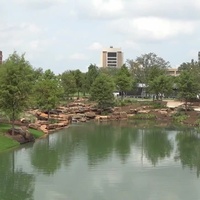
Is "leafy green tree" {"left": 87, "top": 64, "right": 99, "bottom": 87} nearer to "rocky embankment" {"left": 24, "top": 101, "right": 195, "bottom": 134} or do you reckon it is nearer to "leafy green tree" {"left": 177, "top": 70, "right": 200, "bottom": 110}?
"rocky embankment" {"left": 24, "top": 101, "right": 195, "bottom": 134}

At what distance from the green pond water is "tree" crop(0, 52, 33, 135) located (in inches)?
170

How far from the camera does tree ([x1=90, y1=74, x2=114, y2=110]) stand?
71.2 meters

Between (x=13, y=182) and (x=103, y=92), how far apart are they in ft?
150

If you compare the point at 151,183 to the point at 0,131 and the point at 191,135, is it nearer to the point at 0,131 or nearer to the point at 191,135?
the point at 0,131

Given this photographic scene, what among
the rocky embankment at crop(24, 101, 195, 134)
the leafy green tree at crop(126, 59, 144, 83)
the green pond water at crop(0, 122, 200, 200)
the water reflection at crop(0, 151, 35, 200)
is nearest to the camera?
the water reflection at crop(0, 151, 35, 200)

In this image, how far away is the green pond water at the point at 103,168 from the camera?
23438 millimetres

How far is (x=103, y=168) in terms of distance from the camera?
2986 centimetres

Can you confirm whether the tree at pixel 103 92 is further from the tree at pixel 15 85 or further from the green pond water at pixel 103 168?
the tree at pixel 15 85

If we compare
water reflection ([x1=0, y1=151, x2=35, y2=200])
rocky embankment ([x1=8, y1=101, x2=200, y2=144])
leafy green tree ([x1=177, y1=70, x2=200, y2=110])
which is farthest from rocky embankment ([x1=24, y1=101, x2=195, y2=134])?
water reflection ([x1=0, y1=151, x2=35, y2=200])

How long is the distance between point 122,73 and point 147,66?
29.1m

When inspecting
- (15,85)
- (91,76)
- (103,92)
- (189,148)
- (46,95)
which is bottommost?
(189,148)

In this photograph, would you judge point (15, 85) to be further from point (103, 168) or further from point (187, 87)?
point (187, 87)

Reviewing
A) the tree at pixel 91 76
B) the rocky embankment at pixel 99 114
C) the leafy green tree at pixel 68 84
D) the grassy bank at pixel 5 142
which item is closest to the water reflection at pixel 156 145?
the rocky embankment at pixel 99 114

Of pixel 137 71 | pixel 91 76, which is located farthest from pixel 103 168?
pixel 137 71
